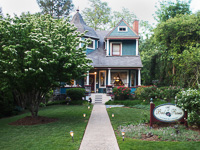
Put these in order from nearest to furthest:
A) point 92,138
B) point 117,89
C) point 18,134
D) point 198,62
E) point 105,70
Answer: point 92,138 < point 18,134 < point 198,62 < point 117,89 < point 105,70

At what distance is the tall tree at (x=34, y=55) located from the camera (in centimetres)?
768

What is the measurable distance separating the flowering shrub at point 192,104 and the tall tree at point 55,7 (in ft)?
89.3

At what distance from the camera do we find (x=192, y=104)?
650cm

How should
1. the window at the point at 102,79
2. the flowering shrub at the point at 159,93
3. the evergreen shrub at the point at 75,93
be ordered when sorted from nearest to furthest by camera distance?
the flowering shrub at the point at 159,93 < the evergreen shrub at the point at 75,93 < the window at the point at 102,79

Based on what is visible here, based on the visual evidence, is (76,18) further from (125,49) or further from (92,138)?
(92,138)

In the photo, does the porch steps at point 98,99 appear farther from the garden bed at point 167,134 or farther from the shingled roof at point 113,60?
the garden bed at point 167,134

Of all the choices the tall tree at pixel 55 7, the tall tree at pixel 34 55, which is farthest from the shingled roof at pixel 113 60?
the tall tree at pixel 55 7

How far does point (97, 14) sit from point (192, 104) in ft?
94.5

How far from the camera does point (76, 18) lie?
2155 cm

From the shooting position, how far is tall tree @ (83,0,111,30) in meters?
32.0

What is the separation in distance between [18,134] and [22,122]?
223cm

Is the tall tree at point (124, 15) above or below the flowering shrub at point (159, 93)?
above

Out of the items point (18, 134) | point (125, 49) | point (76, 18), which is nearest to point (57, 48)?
point (18, 134)

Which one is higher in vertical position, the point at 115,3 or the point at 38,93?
the point at 115,3
